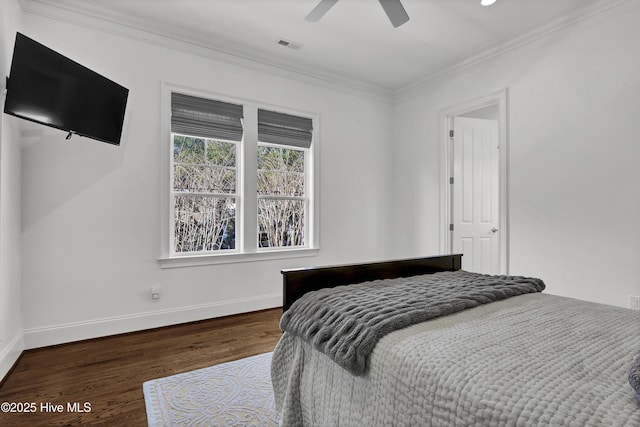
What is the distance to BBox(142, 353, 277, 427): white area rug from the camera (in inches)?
68.1

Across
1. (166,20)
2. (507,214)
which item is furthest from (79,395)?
(507,214)

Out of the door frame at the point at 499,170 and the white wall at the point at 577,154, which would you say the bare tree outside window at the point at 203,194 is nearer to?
the door frame at the point at 499,170

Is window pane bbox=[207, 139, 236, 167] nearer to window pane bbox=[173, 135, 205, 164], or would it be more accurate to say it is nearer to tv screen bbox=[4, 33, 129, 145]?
window pane bbox=[173, 135, 205, 164]

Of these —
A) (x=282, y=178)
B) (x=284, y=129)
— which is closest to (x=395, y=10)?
(x=284, y=129)

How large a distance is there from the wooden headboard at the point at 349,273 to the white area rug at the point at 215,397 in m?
0.63

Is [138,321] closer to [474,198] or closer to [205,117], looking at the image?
[205,117]

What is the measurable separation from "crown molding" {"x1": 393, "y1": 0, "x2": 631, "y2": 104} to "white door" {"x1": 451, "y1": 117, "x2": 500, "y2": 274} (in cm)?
59

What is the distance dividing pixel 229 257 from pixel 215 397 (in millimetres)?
1730

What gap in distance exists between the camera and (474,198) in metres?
4.16

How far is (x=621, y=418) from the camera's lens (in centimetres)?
70

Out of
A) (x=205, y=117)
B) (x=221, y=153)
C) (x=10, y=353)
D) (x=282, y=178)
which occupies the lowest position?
(x=10, y=353)

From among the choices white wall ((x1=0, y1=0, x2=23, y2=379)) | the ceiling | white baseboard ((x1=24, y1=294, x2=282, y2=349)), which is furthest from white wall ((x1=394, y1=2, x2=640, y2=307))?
white wall ((x1=0, y1=0, x2=23, y2=379))

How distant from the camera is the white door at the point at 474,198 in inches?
161

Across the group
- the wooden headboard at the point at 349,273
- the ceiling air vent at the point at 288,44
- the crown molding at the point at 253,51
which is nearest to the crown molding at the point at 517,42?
the crown molding at the point at 253,51
